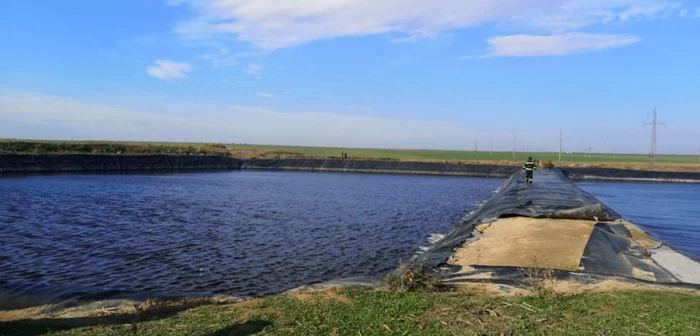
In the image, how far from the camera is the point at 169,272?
1067cm

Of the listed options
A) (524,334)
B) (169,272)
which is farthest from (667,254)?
(169,272)

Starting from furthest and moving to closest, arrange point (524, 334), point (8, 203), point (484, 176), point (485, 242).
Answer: point (484, 176) → point (8, 203) → point (485, 242) → point (524, 334)

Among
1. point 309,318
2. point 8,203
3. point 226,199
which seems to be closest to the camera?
point 309,318

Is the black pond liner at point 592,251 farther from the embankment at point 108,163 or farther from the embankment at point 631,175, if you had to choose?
the embankment at point 108,163

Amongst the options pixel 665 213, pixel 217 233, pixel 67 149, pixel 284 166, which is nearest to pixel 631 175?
pixel 665 213

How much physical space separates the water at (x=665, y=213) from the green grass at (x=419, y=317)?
6568 mm

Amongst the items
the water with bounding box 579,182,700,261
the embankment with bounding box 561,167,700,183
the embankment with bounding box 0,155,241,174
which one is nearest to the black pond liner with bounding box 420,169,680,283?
the water with bounding box 579,182,700,261

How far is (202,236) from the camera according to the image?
49.1 feet

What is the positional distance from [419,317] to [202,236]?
10.5 metres

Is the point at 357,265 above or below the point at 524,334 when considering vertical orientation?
below

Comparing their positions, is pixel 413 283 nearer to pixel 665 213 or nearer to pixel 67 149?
pixel 665 213

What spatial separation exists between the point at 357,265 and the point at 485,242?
3.04m

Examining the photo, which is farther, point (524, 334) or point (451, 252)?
point (451, 252)

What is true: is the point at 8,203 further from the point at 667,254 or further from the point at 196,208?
the point at 667,254
